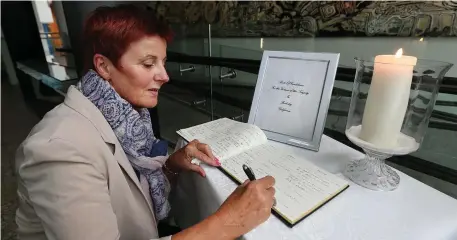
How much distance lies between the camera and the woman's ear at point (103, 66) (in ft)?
2.48

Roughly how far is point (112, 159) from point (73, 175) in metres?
0.11

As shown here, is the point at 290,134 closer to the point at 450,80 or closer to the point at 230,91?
the point at 450,80

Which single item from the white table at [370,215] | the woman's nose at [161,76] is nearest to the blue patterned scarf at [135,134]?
the woman's nose at [161,76]

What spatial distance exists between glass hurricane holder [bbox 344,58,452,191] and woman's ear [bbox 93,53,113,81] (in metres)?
0.67

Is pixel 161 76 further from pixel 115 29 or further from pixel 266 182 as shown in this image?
pixel 266 182

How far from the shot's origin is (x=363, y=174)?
0.65 m

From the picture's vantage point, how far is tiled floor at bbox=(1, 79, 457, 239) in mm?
910

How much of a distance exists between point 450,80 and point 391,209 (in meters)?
0.62

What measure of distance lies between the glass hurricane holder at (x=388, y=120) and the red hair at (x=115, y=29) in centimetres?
59

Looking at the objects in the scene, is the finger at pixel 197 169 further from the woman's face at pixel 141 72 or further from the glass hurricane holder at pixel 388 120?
the glass hurricane holder at pixel 388 120

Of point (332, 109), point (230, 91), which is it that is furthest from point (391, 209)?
point (230, 91)

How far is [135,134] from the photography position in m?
0.81

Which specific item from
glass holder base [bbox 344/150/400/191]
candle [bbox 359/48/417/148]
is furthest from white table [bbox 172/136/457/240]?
candle [bbox 359/48/417/148]

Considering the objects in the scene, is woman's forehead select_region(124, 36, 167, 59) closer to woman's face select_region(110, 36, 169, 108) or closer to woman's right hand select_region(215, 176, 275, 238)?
woman's face select_region(110, 36, 169, 108)
